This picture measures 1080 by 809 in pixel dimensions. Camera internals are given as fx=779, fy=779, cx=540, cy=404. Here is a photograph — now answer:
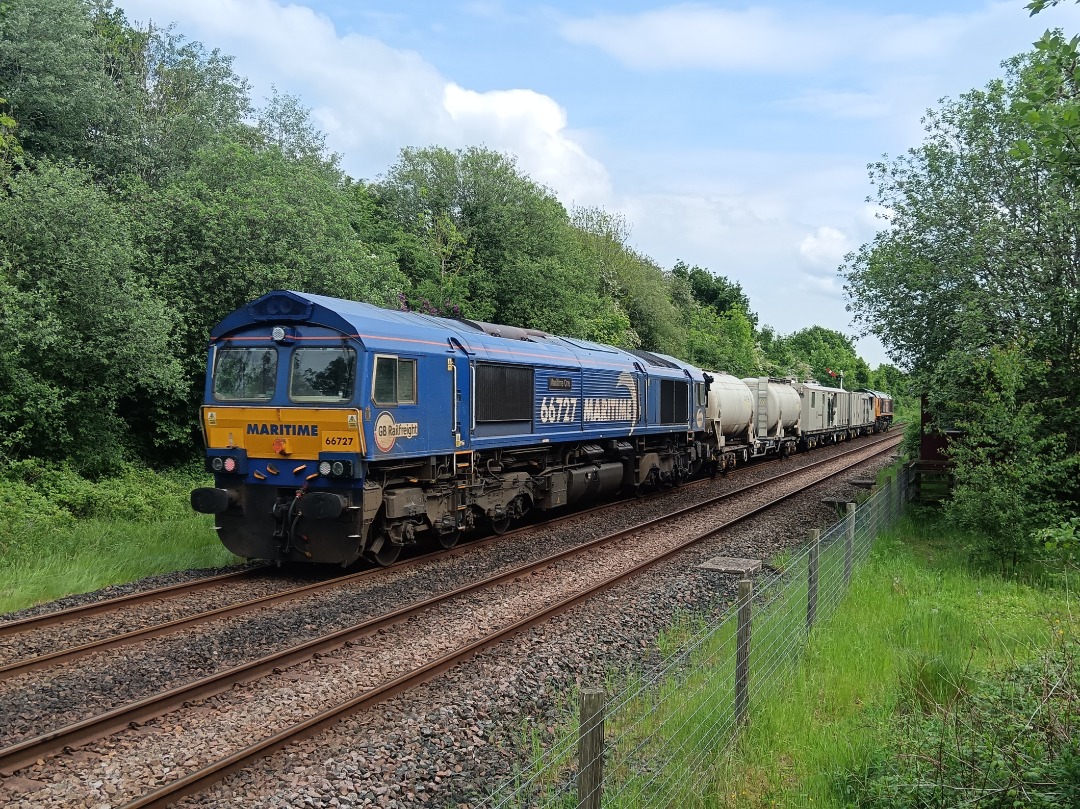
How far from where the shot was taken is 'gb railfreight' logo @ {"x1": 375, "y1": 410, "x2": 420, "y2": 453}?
1023 centimetres

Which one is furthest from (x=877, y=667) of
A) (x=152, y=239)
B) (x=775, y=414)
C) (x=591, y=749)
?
(x=775, y=414)

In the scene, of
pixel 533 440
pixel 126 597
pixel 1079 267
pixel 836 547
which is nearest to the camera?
pixel 126 597

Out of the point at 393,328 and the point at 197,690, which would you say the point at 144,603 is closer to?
the point at 197,690

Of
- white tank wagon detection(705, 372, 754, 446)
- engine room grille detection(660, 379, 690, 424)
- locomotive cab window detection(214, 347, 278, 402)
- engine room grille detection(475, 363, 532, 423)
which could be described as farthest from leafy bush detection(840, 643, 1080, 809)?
white tank wagon detection(705, 372, 754, 446)

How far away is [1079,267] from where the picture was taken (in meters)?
13.3

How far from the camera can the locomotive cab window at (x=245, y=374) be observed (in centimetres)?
1073

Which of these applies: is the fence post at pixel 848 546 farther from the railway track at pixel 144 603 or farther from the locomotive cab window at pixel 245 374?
the locomotive cab window at pixel 245 374

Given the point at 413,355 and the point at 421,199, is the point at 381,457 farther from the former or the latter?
the point at 421,199

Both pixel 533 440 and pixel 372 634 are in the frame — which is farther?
pixel 533 440

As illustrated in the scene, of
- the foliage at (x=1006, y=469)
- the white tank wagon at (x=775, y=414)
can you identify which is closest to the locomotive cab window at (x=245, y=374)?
the foliage at (x=1006, y=469)

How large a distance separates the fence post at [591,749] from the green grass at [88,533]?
8.32m

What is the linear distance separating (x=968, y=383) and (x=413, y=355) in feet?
32.1

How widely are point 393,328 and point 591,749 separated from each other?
8040 mm

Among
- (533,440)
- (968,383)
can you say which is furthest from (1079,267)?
(533,440)
